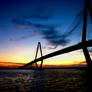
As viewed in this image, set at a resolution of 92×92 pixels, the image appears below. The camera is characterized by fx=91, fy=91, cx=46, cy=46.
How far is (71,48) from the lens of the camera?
12422 mm

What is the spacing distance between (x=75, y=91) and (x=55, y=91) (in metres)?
1.60

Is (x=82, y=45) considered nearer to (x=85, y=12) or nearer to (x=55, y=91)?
(x=85, y=12)

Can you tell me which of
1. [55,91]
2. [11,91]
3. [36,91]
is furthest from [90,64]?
[11,91]

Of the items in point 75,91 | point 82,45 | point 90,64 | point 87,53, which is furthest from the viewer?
point 82,45

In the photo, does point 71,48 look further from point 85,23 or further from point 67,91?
point 67,91

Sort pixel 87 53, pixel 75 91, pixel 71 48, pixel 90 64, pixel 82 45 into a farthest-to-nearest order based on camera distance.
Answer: pixel 71 48, pixel 82 45, pixel 87 53, pixel 90 64, pixel 75 91

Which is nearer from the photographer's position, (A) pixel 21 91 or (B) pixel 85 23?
(A) pixel 21 91

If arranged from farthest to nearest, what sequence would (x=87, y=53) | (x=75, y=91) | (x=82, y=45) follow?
(x=82, y=45)
(x=87, y=53)
(x=75, y=91)

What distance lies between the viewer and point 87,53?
980 centimetres

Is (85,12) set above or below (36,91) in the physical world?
above

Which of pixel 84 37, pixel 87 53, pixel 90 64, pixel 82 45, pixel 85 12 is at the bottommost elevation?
pixel 90 64

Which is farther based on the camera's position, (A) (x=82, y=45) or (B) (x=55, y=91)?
(A) (x=82, y=45)

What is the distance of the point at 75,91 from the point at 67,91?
0.63m

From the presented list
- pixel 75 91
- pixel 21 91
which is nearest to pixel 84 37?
pixel 75 91
